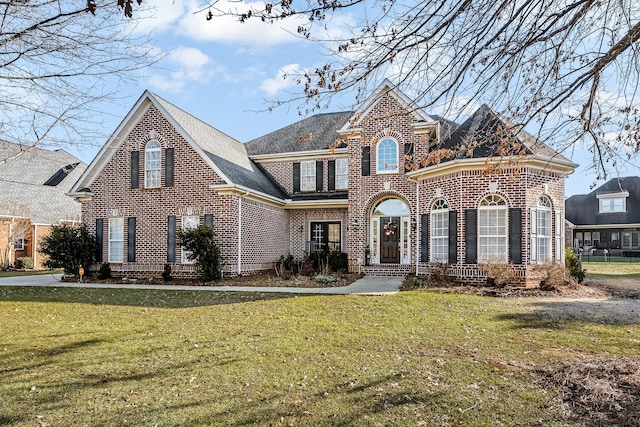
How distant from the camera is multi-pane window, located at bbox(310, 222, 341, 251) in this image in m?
20.5

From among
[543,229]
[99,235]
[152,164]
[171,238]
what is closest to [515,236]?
[543,229]

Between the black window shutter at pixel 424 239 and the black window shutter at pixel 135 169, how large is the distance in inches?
453

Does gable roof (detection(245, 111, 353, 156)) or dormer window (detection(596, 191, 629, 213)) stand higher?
gable roof (detection(245, 111, 353, 156))

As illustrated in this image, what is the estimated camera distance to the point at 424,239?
1584 cm

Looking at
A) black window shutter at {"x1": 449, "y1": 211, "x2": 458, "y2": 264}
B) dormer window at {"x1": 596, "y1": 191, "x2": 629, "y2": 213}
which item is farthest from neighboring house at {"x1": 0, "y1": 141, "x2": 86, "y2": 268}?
dormer window at {"x1": 596, "y1": 191, "x2": 629, "y2": 213}

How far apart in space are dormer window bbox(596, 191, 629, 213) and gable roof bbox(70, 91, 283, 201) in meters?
29.7

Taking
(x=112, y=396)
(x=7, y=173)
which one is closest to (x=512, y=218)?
(x=112, y=396)

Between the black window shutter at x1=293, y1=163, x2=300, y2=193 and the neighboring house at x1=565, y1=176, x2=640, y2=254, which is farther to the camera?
the neighboring house at x1=565, y1=176, x2=640, y2=254

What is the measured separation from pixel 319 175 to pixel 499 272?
32.9ft

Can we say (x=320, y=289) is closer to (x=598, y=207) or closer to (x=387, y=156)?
(x=387, y=156)

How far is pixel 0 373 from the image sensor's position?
530 centimetres

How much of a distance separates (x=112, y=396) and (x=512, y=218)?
41.9 feet

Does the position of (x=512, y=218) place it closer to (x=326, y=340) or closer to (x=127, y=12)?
(x=326, y=340)

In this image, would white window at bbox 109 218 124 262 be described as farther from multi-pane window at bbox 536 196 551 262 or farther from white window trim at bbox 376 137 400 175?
multi-pane window at bbox 536 196 551 262
